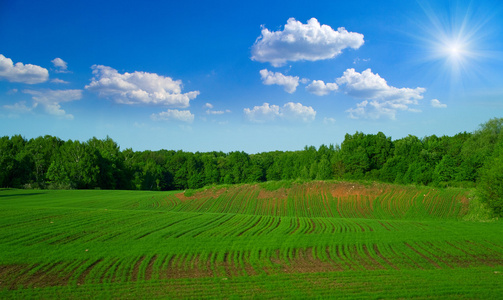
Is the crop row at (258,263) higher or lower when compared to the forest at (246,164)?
lower

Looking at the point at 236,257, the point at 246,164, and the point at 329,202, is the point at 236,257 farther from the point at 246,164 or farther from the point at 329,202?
the point at 246,164

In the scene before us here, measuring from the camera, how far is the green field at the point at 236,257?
11977 millimetres

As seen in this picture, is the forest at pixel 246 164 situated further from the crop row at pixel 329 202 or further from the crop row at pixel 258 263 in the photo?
the crop row at pixel 258 263

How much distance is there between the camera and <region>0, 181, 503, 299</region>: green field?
11977mm

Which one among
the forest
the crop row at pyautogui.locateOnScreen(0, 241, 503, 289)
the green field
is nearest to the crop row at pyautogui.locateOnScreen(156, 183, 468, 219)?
the green field

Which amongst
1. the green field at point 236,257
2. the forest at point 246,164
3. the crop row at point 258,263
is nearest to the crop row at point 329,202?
the green field at point 236,257

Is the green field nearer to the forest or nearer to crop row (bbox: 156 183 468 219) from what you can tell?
crop row (bbox: 156 183 468 219)

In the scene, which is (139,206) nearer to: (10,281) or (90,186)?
(10,281)

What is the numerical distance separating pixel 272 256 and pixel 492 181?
1090 inches

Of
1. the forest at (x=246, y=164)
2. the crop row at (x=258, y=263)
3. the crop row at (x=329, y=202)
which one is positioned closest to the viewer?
the crop row at (x=258, y=263)

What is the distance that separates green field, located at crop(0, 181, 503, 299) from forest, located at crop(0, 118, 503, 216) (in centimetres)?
3633

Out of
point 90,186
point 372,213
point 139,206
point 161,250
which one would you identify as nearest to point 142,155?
point 90,186

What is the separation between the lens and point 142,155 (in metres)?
112

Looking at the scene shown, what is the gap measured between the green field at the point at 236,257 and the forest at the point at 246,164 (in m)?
36.3
